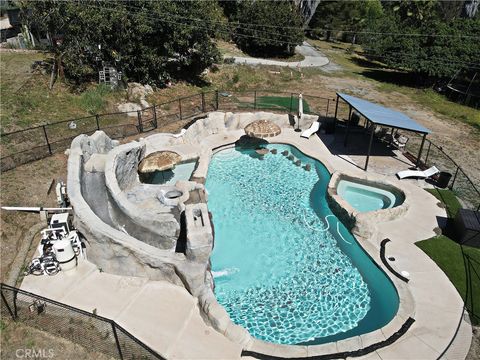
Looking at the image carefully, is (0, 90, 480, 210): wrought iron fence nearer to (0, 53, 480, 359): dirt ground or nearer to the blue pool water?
(0, 53, 480, 359): dirt ground

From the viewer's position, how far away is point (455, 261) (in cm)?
1598

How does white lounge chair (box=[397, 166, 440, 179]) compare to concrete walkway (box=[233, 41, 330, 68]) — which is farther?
concrete walkway (box=[233, 41, 330, 68])

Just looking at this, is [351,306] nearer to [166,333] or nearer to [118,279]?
[166,333]

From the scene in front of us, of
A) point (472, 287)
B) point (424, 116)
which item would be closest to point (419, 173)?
point (472, 287)

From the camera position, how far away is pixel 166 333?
39.2ft

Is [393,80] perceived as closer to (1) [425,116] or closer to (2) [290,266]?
(1) [425,116]

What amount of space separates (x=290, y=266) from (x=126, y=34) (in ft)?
82.7

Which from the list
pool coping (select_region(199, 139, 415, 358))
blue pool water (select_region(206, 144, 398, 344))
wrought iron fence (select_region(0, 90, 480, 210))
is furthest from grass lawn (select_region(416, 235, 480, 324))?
wrought iron fence (select_region(0, 90, 480, 210))

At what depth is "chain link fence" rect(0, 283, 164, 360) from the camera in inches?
417

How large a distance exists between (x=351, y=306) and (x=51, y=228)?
503 inches

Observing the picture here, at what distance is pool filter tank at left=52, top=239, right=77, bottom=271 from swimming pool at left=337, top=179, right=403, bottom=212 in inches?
575

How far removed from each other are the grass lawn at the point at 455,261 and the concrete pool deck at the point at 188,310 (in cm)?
38

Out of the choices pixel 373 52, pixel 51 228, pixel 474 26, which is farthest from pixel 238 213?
pixel 373 52

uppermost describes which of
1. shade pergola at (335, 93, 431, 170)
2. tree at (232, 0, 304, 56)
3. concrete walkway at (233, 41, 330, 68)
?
tree at (232, 0, 304, 56)
